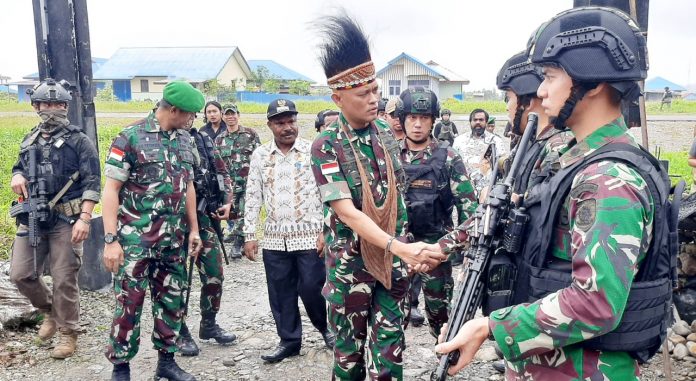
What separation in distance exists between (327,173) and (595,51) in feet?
5.56

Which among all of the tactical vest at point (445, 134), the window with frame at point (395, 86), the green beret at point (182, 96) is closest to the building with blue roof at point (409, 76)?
the window with frame at point (395, 86)

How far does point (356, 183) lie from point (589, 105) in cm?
156

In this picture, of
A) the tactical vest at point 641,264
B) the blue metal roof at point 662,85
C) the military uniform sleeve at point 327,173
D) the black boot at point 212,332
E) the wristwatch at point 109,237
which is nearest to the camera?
the tactical vest at point 641,264

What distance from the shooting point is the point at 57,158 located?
492 cm

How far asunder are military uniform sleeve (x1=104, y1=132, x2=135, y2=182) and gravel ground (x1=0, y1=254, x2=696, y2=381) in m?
1.65

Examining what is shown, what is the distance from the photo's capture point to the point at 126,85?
5178 cm

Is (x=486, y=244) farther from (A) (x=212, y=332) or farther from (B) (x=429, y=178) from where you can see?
(A) (x=212, y=332)

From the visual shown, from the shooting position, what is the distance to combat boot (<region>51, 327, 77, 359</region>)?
477 cm

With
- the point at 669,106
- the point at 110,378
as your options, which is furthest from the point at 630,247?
the point at 669,106

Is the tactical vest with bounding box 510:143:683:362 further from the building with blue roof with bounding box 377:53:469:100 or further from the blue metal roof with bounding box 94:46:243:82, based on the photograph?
the blue metal roof with bounding box 94:46:243:82

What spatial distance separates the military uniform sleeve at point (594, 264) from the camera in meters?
1.55

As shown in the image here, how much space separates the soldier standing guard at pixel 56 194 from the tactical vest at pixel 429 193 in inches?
104

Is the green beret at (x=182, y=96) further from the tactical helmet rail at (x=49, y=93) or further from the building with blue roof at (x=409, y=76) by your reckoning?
the building with blue roof at (x=409, y=76)

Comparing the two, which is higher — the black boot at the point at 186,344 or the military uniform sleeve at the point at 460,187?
the military uniform sleeve at the point at 460,187
